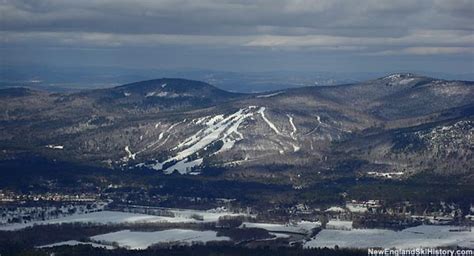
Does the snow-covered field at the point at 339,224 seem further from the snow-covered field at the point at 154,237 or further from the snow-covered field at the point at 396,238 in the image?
the snow-covered field at the point at 154,237

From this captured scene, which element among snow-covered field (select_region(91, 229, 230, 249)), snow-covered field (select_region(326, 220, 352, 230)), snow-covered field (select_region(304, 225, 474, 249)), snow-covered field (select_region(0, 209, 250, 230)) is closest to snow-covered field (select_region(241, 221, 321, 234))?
snow-covered field (select_region(326, 220, 352, 230))

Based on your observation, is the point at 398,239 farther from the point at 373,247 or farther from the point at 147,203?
the point at 147,203

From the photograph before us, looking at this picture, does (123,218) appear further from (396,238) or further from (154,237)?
(396,238)

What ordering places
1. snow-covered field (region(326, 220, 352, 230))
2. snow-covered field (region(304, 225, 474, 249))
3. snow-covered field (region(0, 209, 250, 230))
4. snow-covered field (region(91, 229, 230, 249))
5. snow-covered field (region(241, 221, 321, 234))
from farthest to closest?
snow-covered field (region(0, 209, 250, 230)) < snow-covered field (region(326, 220, 352, 230)) < snow-covered field (region(241, 221, 321, 234)) < snow-covered field (region(91, 229, 230, 249)) < snow-covered field (region(304, 225, 474, 249))

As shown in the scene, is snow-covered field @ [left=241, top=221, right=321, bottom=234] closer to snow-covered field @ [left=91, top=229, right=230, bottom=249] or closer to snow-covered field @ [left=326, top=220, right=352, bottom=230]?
Answer: snow-covered field @ [left=326, top=220, right=352, bottom=230]

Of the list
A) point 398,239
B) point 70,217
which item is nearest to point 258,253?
point 398,239

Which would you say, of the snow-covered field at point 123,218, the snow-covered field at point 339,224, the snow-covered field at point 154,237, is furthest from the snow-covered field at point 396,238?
the snow-covered field at point 123,218
